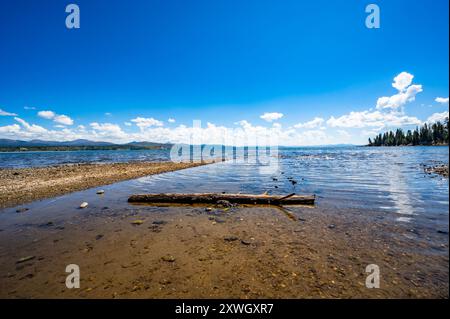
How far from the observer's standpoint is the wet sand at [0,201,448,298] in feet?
15.2

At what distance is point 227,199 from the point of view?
39.5 feet

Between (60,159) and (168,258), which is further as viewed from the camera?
(60,159)

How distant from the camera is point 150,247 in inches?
268

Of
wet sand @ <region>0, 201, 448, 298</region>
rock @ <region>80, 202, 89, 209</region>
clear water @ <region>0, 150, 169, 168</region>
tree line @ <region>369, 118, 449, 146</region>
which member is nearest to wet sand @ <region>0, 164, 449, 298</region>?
wet sand @ <region>0, 201, 448, 298</region>

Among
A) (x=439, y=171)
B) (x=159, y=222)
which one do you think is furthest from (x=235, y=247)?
(x=439, y=171)

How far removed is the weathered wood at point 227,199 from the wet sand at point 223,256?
1997mm

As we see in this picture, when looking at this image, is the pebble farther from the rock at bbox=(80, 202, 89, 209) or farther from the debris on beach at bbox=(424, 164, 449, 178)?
the debris on beach at bbox=(424, 164, 449, 178)

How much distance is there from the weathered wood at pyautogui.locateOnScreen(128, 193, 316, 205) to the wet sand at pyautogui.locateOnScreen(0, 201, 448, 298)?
2.00 meters

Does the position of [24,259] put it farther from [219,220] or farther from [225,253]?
[219,220]

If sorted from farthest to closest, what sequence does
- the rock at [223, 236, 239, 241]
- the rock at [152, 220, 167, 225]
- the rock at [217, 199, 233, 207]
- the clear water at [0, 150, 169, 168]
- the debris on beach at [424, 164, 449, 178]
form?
the clear water at [0, 150, 169, 168], the debris on beach at [424, 164, 449, 178], the rock at [217, 199, 233, 207], the rock at [152, 220, 167, 225], the rock at [223, 236, 239, 241]

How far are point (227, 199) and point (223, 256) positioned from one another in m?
5.93

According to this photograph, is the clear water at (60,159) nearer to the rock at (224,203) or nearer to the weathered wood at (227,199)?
the weathered wood at (227,199)

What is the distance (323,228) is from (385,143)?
223 meters
